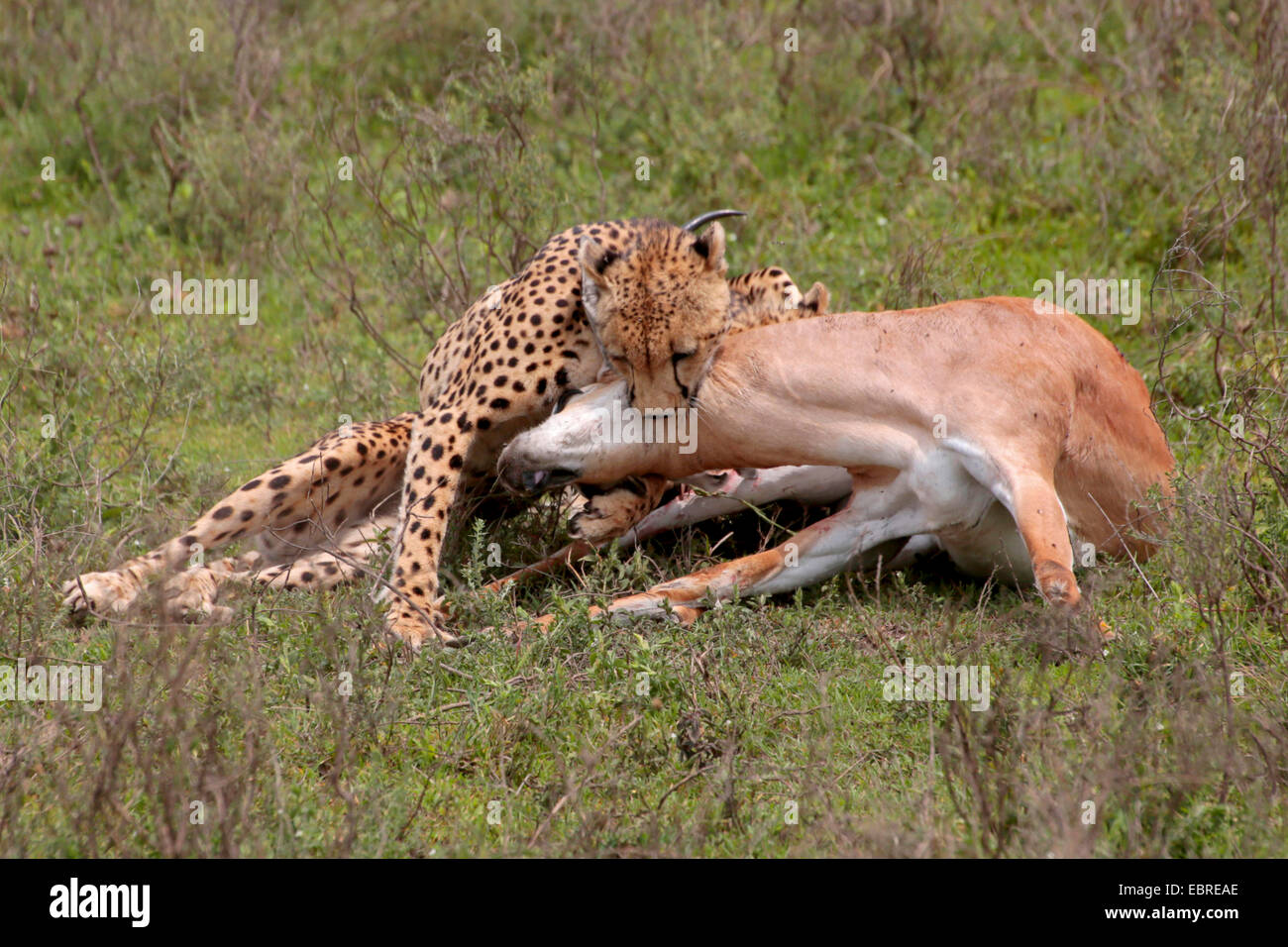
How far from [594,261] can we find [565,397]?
19.6 inches

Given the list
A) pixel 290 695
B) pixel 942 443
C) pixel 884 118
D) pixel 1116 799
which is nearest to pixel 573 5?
pixel 884 118

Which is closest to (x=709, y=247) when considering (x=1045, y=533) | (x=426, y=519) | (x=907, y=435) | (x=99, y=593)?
(x=907, y=435)

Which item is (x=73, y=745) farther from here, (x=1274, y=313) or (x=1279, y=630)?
(x=1274, y=313)

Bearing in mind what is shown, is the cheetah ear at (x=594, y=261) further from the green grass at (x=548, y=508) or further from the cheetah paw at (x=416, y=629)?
the cheetah paw at (x=416, y=629)

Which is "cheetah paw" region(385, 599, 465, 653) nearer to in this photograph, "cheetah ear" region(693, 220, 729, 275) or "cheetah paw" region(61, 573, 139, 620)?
"cheetah paw" region(61, 573, 139, 620)

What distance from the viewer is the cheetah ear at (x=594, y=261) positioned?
194 inches

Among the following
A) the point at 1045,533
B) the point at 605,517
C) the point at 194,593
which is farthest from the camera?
the point at 605,517

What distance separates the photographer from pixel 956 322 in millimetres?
4727

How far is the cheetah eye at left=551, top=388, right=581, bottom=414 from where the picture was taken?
504cm

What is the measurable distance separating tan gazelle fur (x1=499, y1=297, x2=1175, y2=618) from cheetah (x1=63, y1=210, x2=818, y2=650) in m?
0.20

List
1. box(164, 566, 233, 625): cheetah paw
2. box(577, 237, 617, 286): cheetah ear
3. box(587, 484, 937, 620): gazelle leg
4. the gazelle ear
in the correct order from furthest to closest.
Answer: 1. the gazelle ear
2. box(577, 237, 617, 286): cheetah ear
3. box(587, 484, 937, 620): gazelle leg
4. box(164, 566, 233, 625): cheetah paw

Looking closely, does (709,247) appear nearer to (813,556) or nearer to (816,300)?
(816,300)

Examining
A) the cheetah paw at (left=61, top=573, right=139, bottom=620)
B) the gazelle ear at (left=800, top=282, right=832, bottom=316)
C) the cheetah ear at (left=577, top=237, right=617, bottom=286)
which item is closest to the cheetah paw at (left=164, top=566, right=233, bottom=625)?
the cheetah paw at (left=61, top=573, right=139, bottom=620)

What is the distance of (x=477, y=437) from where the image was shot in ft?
16.8
